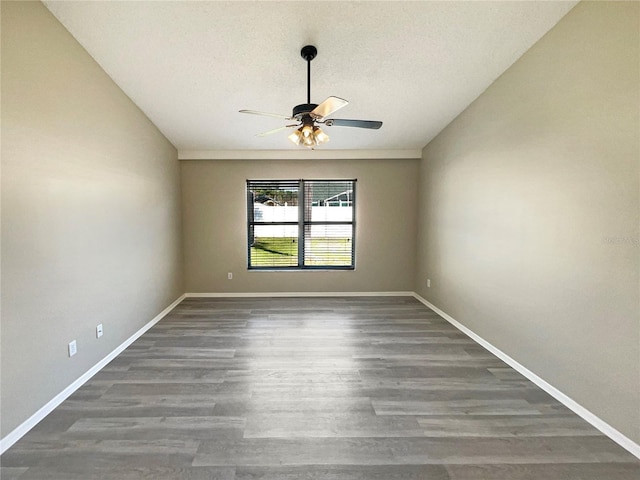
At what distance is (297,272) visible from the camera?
4547 millimetres

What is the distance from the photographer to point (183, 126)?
3480 mm

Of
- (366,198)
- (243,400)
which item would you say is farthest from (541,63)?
(243,400)

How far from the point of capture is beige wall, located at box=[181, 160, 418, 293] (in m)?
4.34

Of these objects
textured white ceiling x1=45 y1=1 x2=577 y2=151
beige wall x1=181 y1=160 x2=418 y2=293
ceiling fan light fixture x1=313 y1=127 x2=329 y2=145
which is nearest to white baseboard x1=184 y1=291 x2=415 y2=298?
beige wall x1=181 y1=160 x2=418 y2=293

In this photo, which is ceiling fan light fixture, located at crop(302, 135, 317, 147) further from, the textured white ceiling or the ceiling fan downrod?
the textured white ceiling

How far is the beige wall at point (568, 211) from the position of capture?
59.7 inches

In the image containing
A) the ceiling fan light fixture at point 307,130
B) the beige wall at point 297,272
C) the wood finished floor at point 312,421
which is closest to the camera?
the wood finished floor at point 312,421

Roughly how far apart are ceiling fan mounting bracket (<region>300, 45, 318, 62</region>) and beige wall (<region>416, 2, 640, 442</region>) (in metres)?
1.83

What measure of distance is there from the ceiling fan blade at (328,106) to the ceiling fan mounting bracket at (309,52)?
592mm

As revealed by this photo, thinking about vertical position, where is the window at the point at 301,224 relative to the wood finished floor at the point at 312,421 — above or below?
above

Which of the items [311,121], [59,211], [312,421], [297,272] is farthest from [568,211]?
[59,211]

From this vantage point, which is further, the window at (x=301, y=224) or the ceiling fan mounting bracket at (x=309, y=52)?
the window at (x=301, y=224)

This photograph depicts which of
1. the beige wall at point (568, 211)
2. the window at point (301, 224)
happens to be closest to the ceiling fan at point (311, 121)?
the beige wall at point (568, 211)

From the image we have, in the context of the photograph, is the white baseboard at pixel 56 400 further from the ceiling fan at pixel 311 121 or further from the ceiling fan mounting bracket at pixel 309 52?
the ceiling fan mounting bracket at pixel 309 52
